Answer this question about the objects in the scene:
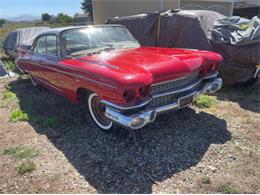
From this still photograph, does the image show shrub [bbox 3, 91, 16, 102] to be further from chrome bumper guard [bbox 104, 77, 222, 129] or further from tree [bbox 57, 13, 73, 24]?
tree [bbox 57, 13, 73, 24]

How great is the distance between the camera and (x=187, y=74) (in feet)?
12.3

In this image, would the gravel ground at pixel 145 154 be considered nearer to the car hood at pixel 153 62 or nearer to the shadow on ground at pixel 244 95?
the shadow on ground at pixel 244 95

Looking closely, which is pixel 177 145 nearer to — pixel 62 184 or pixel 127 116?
pixel 127 116

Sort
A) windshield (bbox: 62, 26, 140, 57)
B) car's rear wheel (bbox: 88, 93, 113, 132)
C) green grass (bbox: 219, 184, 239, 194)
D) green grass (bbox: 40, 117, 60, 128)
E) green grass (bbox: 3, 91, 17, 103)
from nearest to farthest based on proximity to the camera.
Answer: green grass (bbox: 219, 184, 239, 194) → car's rear wheel (bbox: 88, 93, 113, 132) → windshield (bbox: 62, 26, 140, 57) → green grass (bbox: 40, 117, 60, 128) → green grass (bbox: 3, 91, 17, 103)

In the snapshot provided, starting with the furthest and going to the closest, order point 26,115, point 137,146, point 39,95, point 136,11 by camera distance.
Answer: point 136,11
point 39,95
point 26,115
point 137,146

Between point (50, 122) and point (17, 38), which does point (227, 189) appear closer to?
point (50, 122)

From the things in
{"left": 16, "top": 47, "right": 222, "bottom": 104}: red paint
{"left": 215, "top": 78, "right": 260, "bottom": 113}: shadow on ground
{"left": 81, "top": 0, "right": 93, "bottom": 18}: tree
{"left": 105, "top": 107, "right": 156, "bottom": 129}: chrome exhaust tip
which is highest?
{"left": 81, "top": 0, "right": 93, "bottom": 18}: tree

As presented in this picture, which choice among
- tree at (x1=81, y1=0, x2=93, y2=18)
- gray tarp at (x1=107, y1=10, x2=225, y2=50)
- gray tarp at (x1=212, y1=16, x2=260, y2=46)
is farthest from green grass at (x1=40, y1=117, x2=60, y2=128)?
tree at (x1=81, y1=0, x2=93, y2=18)

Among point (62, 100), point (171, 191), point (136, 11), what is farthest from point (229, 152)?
point (136, 11)

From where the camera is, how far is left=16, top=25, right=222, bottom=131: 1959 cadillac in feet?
10.7

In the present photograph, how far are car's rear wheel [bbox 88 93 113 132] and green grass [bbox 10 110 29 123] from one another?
1550 mm

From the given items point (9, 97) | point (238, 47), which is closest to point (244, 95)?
point (238, 47)

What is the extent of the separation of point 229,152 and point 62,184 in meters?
2.22

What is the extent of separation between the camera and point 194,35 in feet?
21.8
